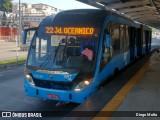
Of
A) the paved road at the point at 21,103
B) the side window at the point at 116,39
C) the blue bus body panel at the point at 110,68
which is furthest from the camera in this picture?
the side window at the point at 116,39

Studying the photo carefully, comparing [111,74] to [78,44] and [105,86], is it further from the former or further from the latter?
[78,44]

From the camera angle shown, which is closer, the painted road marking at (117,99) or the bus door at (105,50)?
the painted road marking at (117,99)

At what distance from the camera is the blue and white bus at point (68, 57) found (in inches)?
317

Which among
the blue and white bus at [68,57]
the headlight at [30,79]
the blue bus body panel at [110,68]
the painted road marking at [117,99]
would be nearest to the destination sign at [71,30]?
the blue and white bus at [68,57]

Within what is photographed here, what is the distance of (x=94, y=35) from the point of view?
8.67 m

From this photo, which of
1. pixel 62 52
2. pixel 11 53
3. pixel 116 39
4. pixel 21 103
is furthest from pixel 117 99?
pixel 11 53

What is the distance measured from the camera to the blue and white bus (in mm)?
8062

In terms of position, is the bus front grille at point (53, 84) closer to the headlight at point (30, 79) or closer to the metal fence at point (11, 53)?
the headlight at point (30, 79)

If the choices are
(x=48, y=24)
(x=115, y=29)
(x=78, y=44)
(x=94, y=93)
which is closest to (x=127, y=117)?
(x=94, y=93)

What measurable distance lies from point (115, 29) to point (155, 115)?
16.1ft

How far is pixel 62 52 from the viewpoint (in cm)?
848

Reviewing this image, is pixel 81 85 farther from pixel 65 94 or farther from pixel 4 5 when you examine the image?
pixel 4 5

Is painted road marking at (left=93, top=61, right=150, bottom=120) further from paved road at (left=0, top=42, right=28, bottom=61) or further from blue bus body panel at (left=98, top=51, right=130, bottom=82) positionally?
paved road at (left=0, top=42, right=28, bottom=61)

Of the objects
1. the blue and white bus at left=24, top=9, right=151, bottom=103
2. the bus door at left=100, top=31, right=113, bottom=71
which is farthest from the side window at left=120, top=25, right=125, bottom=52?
the blue and white bus at left=24, top=9, right=151, bottom=103
